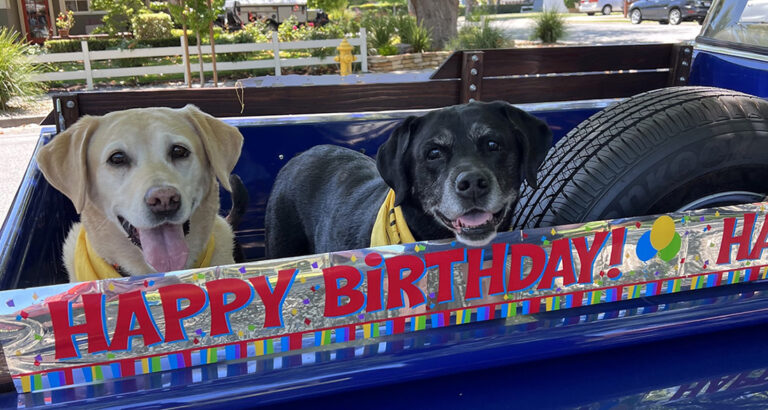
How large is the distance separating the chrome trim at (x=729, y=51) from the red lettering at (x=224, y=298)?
269cm

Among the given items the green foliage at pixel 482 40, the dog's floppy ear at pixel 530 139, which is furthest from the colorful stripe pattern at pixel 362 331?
the green foliage at pixel 482 40

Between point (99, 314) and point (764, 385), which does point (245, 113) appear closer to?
point (99, 314)

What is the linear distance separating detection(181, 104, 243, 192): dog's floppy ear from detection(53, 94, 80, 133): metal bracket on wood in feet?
3.42

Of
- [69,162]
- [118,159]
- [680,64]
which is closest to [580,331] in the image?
[118,159]

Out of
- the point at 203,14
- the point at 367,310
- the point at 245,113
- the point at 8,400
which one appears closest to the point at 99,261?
the point at 8,400

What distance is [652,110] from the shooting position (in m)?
1.95

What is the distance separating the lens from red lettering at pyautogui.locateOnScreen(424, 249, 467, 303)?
135 cm

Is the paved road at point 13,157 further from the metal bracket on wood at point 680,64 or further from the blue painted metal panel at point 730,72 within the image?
the blue painted metal panel at point 730,72

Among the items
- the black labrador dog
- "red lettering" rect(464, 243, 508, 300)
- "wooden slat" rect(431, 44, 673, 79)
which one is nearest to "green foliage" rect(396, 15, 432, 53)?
"wooden slat" rect(431, 44, 673, 79)

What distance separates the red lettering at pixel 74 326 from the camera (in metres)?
1.14

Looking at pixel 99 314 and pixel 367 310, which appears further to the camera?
pixel 367 310

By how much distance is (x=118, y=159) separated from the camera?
6.61 ft

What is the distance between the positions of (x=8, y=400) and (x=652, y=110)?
6.02 ft

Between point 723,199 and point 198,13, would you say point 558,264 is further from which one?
point 198,13
